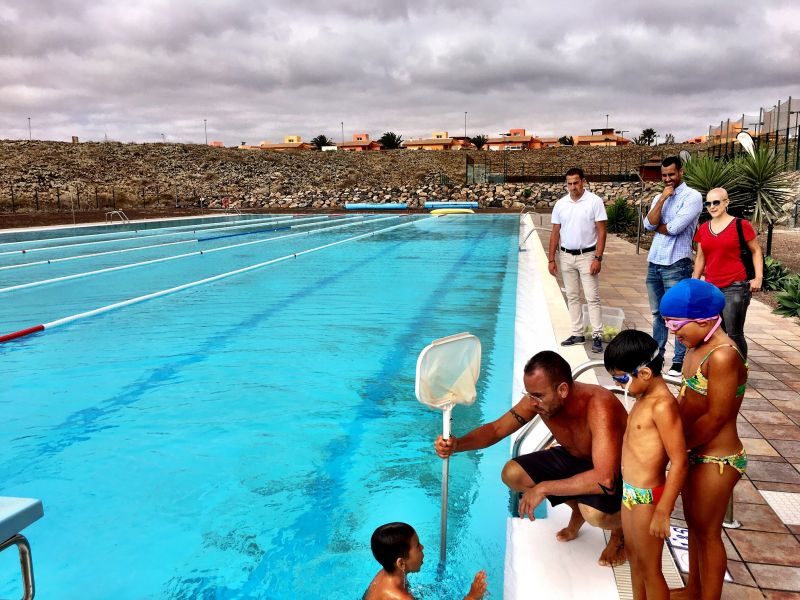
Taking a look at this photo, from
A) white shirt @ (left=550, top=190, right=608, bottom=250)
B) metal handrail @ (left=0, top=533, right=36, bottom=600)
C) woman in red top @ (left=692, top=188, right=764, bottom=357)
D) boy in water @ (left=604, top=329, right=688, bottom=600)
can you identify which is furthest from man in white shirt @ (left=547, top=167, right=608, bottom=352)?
metal handrail @ (left=0, top=533, right=36, bottom=600)

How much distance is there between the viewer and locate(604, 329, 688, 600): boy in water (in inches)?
68.4

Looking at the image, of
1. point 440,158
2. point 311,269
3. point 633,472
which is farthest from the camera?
point 440,158

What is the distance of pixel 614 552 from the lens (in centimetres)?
230

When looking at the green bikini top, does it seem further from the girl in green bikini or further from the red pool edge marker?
the red pool edge marker

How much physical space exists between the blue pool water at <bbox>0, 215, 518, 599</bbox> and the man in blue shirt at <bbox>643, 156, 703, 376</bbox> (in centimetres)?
137

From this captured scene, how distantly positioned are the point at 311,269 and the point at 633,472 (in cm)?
1070

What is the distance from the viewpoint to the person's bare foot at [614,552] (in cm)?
230

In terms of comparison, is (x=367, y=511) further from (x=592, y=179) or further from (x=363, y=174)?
(x=363, y=174)

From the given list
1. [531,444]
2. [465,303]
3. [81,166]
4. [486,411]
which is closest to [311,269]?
[465,303]

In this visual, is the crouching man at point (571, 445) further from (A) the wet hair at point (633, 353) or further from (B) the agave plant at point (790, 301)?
(B) the agave plant at point (790, 301)

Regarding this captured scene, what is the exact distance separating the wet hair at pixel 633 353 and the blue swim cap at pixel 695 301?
0.51 feet

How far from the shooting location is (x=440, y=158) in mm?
53281

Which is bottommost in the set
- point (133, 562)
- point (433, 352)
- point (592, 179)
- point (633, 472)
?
point (133, 562)

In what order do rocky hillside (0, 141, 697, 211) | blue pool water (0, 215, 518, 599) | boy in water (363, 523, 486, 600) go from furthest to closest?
rocky hillside (0, 141, 697, 211), blue pool water (0, 215, 518, 599), boy in water (363, 523, 486, 600)
